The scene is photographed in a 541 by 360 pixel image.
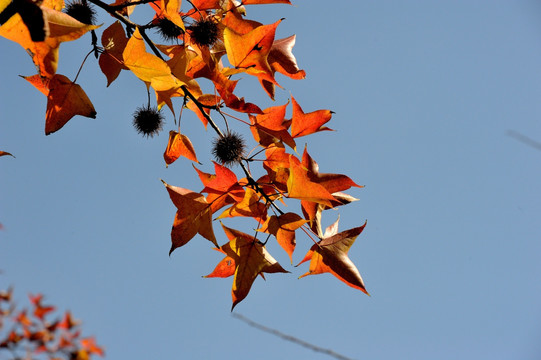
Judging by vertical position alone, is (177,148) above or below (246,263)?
above

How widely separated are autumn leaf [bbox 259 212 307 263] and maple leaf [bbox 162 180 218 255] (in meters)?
0.20

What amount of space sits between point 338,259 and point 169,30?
42.7 inches

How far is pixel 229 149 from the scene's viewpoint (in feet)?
4.97

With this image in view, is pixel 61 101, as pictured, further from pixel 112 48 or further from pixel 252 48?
pixel 252 48

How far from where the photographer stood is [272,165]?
4.77 ft

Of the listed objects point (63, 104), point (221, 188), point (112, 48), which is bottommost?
point (221, 188)

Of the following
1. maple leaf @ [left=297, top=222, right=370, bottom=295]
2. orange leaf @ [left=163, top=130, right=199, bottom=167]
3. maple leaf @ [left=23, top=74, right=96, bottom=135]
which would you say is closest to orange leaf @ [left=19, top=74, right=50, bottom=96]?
maple leaf @ [left=23, top=74, right=96, bottom=135]

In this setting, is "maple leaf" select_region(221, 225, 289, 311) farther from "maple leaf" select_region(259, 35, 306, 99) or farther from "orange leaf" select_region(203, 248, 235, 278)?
"maple leaf" select_region(259, 35, 306, 99)

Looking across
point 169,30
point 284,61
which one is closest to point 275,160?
point 284,61

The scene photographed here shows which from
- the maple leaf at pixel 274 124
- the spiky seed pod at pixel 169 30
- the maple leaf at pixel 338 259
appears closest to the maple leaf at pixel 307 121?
the maple leaf at pixel 274 124

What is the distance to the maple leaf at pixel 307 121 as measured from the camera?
1386 mm

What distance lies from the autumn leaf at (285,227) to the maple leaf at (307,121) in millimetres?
318

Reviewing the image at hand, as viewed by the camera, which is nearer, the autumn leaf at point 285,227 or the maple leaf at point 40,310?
the autumn leaf at point 285,227

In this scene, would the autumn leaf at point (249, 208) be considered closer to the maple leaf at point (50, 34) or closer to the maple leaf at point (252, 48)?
the maple leaf at point (252, 48)
